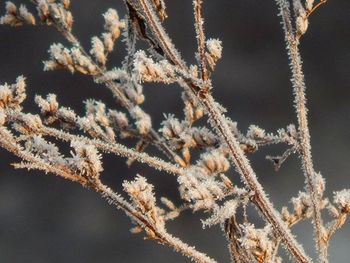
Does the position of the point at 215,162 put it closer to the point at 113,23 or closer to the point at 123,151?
the point at 123,151

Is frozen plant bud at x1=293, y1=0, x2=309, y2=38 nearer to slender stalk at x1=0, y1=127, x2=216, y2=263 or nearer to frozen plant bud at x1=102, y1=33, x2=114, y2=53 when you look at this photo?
slender stalk at x1=0, y1=127, x2=216, y2=263

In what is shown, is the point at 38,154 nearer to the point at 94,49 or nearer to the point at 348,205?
the point at 94,49

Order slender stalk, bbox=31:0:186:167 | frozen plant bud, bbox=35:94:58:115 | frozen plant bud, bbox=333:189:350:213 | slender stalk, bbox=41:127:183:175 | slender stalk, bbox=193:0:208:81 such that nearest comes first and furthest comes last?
slender stalk, bbox=193:0:208:81 → slender stalk, bbox=41:127:183:175 → frozen plant bud, bbox=333:189:350:213 → frozen plant bud, bbox=35:94:58:115 → slender stalk, bbox=31:0:186:167

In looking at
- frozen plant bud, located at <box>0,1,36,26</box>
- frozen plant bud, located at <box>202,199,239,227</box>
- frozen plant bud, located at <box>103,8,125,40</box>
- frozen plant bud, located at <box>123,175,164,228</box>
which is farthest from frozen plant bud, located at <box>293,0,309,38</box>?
frozen plant bud, located at <box>0,1,36,26</box>

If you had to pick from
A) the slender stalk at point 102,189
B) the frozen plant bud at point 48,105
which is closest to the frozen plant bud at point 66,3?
the frozen plant bud at point 48,105

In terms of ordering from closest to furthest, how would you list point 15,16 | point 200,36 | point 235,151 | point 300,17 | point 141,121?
point 200,36 < point 235,151 < point 300,17 < point 141,121 < point 15,16

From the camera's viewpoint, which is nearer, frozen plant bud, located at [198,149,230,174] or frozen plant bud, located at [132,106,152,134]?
frozen plant bud, located at [198,149,230,174]

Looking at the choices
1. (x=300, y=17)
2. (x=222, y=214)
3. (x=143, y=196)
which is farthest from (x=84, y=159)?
(x=300, y=17)

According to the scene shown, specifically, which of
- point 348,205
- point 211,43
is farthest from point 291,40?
point 348,205
